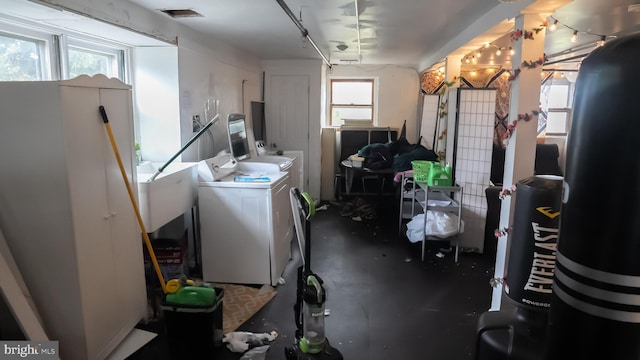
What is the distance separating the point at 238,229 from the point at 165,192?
670 millimetres

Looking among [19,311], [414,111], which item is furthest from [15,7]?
[414,111]

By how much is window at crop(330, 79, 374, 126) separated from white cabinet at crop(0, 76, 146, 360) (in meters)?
5.12

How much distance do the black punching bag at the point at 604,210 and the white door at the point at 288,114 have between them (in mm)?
5136

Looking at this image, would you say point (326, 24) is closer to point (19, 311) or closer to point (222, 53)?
point (222, 53)

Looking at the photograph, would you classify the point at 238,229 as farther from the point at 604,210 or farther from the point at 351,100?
the point at 351,100

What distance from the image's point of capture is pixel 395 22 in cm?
370

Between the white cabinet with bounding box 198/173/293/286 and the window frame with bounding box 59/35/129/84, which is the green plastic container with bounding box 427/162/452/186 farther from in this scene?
the window frame with bounding box 59/35/129/84

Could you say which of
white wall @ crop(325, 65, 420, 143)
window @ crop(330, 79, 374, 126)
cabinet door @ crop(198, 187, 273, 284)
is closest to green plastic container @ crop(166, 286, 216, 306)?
cabinet door @ crop(198, 187, 273, 284)

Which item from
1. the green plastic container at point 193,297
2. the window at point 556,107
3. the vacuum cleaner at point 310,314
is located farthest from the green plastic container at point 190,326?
the window at point 556,107

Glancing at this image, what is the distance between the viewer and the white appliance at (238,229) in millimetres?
3350

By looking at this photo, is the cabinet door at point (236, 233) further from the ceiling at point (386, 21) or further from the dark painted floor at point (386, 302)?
the ceiling at point (386, 21)

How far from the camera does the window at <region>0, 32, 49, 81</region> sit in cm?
248

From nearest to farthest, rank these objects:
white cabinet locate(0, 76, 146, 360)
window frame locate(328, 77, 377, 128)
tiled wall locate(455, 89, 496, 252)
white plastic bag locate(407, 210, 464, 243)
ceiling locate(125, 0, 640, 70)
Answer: white cabinet locate(0, 76, 146, 360) → ceiling locate(125, 0, 640, 70) → white plastic bag locate(407, 210, 464, 243) → tiled wall locate(455, 89, 496, 252) → window frame locate(328, 77, 377, 128)

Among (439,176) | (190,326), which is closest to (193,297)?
(190,326)
